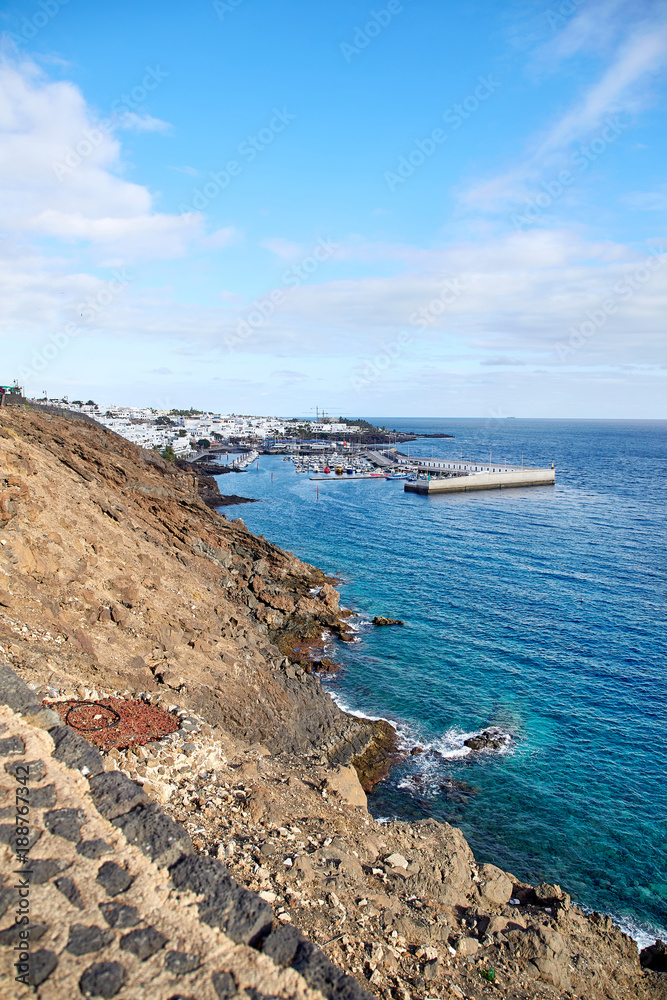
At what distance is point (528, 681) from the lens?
1126 inches

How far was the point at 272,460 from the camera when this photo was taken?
148625 mm

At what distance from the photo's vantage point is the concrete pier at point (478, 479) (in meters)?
91.4

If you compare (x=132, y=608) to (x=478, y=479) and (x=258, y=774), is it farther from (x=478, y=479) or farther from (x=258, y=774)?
(x=478, y=479)

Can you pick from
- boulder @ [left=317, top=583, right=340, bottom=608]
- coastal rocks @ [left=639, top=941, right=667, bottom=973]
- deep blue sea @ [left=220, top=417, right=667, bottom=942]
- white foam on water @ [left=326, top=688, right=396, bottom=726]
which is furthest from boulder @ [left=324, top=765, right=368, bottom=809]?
boulder @ [left=317, top=583, right=340, bottom=608]

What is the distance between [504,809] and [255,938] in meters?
14.2

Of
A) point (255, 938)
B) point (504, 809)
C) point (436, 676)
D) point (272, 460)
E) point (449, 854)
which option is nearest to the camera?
point (255, 938)

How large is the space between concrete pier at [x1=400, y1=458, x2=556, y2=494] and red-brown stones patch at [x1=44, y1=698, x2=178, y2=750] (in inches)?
3061

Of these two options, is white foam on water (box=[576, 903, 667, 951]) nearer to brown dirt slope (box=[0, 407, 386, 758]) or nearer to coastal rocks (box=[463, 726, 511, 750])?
coastal rocks (box=[463, 726, 511, 750])

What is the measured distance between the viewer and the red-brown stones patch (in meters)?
13.0

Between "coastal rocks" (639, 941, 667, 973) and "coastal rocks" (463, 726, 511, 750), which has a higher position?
"coastal rocks" (463, 726, 511, 750)

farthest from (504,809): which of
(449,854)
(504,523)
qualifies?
(504,523)

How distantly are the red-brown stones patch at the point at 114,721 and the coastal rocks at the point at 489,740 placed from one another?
13.3 metres

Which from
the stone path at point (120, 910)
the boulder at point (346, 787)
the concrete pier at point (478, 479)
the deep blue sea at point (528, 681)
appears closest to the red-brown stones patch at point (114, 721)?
the stone path at point (120, 910)

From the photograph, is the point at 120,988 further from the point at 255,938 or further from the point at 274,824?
the point at 274,824
